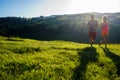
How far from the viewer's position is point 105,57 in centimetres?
1658

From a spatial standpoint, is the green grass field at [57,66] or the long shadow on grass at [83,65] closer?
the green grass field at [57,66]

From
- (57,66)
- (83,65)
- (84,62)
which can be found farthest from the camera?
(84,62)

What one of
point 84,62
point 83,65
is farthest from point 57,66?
point 84,62

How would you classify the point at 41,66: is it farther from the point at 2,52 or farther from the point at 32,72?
the point at 2,52

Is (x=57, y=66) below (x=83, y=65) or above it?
above

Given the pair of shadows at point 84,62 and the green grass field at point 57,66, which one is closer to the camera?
the green grass field at point 57,66

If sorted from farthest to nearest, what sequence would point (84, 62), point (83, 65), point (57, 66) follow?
1. point (84, 62)
2. point (83, 65)
3. point (57, 66)

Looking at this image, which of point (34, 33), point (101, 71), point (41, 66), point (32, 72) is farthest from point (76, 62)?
point (34, 33)

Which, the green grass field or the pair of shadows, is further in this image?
→ the pair of shadows

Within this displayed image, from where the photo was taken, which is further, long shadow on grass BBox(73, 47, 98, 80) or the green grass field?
long shadow on grass BBox(73, 47, 98, 80)

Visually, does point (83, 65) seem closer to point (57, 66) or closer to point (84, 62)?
point (84, 62)

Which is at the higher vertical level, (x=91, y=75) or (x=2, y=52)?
(x=2, y=52)

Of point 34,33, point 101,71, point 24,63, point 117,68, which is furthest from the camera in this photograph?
point 34,33

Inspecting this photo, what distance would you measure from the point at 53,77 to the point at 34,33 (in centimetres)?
16447
